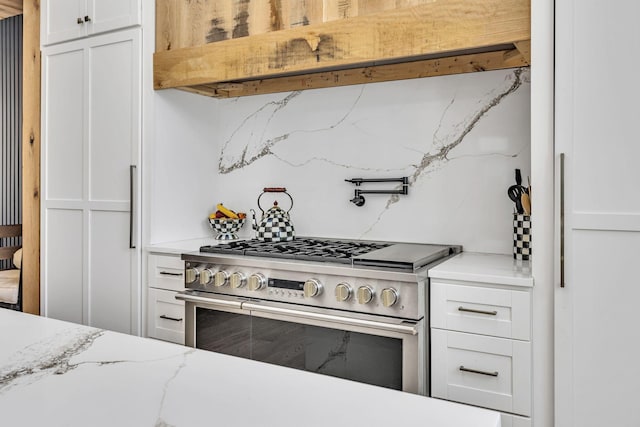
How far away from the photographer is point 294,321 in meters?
2.12

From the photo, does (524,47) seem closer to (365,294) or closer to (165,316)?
(365,294)

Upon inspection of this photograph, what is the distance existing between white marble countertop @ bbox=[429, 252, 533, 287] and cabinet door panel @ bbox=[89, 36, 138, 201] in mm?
1709

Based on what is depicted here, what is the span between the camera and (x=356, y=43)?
7.03 feet

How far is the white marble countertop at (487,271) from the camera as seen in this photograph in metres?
1.77

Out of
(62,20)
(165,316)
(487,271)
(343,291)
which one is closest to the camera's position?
(487,271)

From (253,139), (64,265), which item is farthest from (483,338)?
(64,265)

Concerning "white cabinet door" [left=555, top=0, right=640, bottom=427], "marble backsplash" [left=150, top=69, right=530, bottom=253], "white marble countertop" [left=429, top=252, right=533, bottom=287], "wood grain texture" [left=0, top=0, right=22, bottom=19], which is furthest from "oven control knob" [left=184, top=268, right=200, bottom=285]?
"wood grain texture" [left=0, top=0, right=22, bottom=19]

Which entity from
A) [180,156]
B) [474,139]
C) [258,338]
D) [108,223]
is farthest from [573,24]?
[108,223]

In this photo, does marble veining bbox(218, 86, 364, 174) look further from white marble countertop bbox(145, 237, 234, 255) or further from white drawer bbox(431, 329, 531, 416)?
white drawer bbox(431, 329, 531, 416)

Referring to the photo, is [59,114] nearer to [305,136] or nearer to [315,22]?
[305,136]

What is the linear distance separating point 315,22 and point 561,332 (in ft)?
5.25

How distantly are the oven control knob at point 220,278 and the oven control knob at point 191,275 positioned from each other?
0.12 m

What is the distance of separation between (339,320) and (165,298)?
3.38 ft

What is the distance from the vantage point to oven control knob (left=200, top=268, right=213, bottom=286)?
2.34 metres
